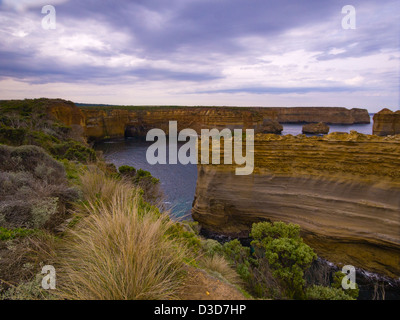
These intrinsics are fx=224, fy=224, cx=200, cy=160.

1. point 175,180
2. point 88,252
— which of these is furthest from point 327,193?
point 175,180

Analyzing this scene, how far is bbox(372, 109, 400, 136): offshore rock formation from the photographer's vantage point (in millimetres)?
38031

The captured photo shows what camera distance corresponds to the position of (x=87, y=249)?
8.38 ft

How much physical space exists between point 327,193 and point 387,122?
1547 inches

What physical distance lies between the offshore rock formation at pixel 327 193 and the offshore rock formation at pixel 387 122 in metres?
37.6

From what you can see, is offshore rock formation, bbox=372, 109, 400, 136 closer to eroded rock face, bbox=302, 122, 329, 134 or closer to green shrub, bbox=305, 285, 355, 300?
eroded rock face, bbox=302, 122, 329, 134

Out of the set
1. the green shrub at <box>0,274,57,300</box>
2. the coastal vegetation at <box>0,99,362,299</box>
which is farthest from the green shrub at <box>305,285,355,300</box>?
the green shrub at <box>0,274,57,300</box>

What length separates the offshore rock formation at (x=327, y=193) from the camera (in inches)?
392

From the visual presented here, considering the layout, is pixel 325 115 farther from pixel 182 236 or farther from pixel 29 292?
pixel 29 292

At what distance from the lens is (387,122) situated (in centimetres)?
3900

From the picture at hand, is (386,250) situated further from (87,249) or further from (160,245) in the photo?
(87,249)

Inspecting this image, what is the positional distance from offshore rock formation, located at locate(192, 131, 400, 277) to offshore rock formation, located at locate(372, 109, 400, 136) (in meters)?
37.6

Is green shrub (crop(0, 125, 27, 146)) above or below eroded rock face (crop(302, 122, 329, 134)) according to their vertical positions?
below
